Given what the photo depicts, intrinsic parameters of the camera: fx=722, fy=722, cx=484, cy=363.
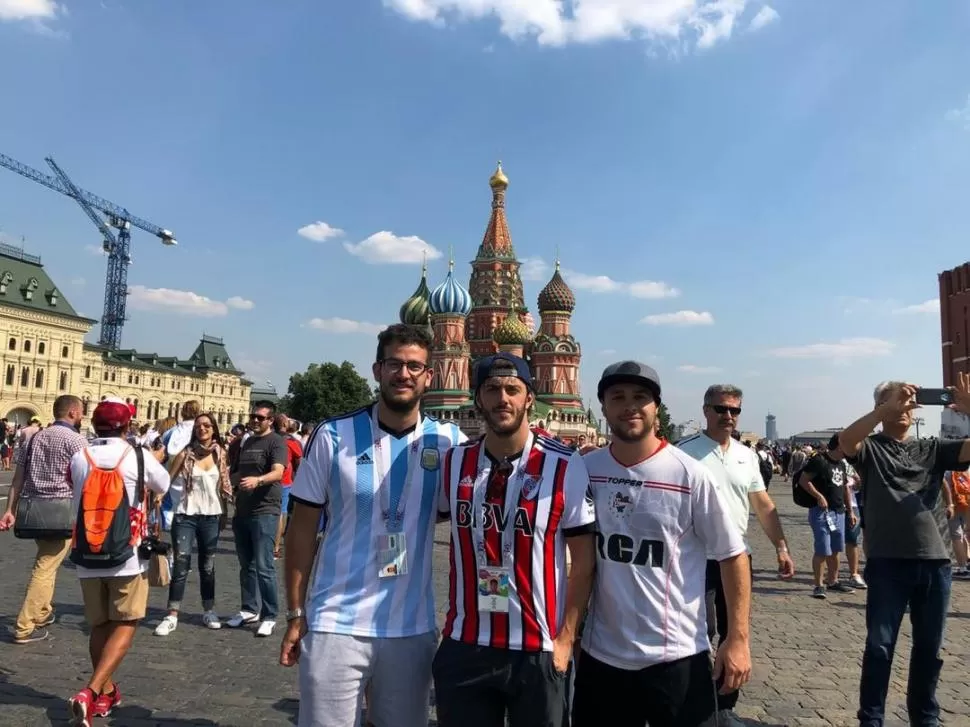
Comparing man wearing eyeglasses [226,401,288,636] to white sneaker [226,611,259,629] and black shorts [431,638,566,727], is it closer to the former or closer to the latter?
white sneaker [226,611,259,629]

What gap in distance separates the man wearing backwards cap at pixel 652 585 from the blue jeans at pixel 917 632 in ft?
5.69

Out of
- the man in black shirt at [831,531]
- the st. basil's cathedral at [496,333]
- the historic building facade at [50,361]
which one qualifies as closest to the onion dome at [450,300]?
the st. basil's cathedral at [496,333]

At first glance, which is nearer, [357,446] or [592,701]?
[592,701]

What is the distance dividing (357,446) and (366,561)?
437 mm

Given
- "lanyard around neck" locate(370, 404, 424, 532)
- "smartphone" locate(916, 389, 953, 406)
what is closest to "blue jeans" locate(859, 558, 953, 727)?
"smartphone" locate(916, 389, 953, 406)

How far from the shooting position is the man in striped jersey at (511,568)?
8.10ft

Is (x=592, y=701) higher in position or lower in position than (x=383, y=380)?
lower

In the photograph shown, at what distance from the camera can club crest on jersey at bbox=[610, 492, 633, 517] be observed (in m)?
2.68

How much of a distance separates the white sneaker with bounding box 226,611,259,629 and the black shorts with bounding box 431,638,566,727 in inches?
167

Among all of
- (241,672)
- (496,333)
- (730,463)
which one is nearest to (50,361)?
(496,333)

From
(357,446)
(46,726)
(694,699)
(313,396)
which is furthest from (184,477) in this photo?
(313,396)

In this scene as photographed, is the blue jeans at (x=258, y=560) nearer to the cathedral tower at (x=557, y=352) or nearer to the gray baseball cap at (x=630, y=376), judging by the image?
the gray baseball cap at (x=630, y=376)

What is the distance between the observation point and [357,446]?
111 inches

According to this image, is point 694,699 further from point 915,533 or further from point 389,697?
point 915,533
